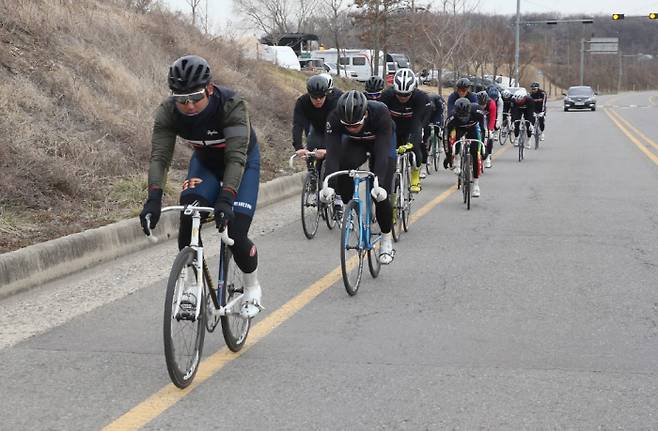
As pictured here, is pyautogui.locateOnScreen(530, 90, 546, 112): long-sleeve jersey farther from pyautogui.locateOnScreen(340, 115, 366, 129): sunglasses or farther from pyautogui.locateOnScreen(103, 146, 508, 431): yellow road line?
pyautogui.locateOnScreen(340, 115, 366, 129): sunglasses

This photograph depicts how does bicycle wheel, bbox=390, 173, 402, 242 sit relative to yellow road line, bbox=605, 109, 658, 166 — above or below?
above

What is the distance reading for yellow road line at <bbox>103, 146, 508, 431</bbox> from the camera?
15.3 feet

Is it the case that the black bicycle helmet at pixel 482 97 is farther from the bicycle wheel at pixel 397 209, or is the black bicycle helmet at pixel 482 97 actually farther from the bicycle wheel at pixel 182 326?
the bicycle wheel at pixel 182 326

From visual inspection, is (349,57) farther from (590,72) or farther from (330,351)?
(590,72)

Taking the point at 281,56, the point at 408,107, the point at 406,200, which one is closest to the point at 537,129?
the point at 408,107

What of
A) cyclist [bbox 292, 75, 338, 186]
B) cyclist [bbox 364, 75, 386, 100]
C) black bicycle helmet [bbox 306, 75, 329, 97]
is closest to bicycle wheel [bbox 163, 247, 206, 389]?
cyclist [bbox 292, 75, 338, 186]

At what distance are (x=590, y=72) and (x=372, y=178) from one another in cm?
16324

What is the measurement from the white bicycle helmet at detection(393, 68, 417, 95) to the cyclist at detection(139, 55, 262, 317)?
5.51 metres

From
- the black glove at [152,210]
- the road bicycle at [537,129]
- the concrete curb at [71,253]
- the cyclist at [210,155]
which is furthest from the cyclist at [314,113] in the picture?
the road bicycle at [537,129]

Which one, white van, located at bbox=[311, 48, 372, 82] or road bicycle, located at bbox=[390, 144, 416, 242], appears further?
white van, located at bbox=[311, 48, 372, 82]

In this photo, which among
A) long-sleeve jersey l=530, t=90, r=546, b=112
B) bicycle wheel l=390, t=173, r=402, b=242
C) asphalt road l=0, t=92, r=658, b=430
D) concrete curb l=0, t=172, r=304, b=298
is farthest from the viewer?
long-sleeve jersey l=530, t=90, r=546, b=112

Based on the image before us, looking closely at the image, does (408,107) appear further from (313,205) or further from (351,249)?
(351,249)

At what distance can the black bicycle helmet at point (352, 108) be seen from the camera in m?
7.71

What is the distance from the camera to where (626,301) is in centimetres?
735
